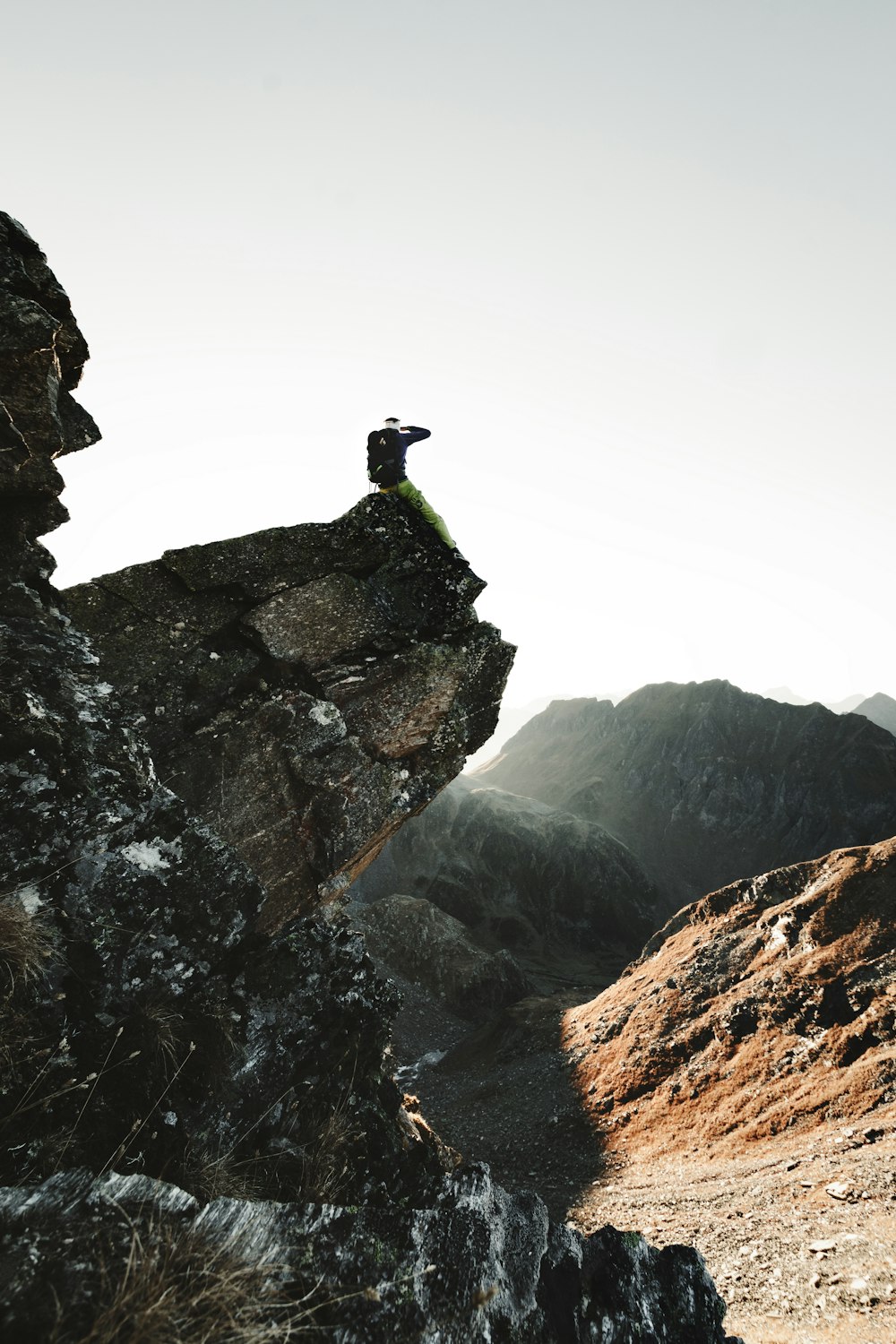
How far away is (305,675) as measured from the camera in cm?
1175

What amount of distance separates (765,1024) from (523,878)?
50599 mm

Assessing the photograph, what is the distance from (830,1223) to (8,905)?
1858 cm

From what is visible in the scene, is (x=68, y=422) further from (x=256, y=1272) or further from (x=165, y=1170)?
(x=256, y=1272)

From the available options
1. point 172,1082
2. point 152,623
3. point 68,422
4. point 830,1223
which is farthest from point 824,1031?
point 68,422

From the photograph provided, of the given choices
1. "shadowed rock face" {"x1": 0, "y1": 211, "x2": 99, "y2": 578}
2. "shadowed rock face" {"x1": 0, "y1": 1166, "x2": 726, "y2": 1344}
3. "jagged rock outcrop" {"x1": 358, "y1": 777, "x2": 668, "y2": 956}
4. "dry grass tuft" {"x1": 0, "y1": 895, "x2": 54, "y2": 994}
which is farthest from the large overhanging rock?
"jagged rock outcrop" {"x1": 358, "y1": 777, "x2": 668, "y2": 956}

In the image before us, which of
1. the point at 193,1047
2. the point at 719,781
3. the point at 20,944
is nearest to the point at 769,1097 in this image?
the point at 193,1047

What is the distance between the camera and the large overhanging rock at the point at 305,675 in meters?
10.4

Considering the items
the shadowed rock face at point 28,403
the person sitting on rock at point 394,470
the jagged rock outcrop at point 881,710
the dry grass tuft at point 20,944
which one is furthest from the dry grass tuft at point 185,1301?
the jagged rock outcrop at point 881,710

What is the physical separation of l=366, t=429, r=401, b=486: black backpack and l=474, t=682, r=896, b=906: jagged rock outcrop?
81.1m

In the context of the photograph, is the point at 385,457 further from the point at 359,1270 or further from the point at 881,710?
the point at 881,710

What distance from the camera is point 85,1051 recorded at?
226 inches

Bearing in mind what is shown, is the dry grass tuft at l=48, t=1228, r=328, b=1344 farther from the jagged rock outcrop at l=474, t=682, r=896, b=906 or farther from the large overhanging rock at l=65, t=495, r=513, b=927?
the jagged rock outcrop at l=474, t=682, r=896, b=906

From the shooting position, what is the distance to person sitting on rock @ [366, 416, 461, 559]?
520 inches

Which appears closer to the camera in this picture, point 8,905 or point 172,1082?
point 8,905
